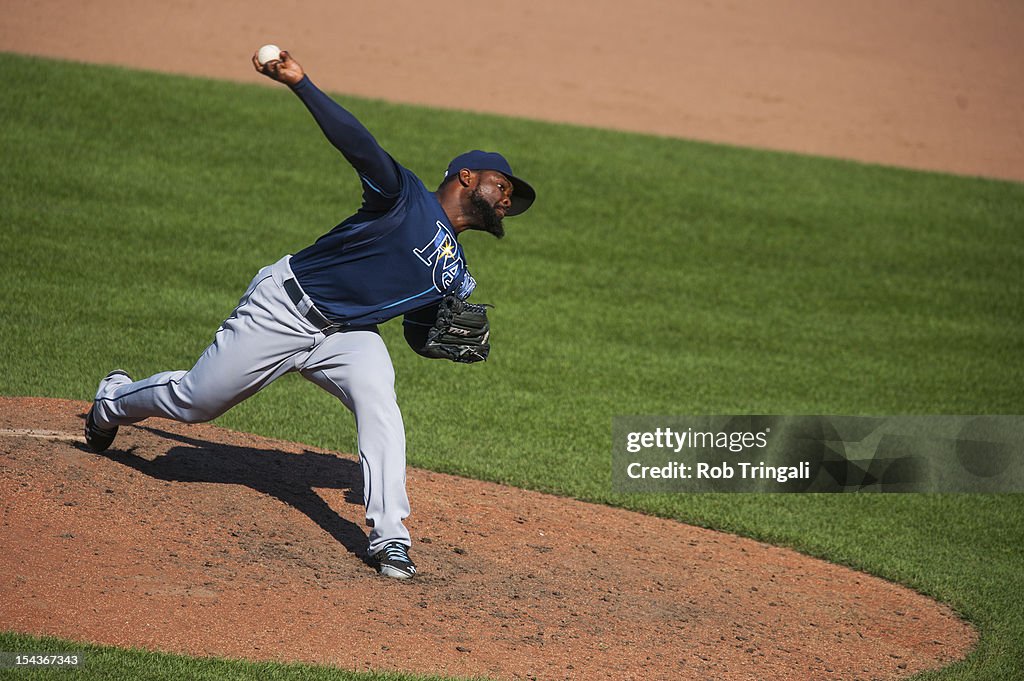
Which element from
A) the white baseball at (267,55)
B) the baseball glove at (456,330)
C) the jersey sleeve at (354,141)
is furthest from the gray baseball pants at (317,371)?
the white baseball at (267,55)

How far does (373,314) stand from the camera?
5.06 metres

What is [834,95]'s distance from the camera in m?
18.4

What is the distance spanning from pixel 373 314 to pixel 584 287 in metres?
5.99

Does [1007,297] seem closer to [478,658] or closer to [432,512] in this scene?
[432,512]

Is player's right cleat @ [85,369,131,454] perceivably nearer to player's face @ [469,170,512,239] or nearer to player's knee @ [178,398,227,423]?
player's knee @ [178,398,227,423]

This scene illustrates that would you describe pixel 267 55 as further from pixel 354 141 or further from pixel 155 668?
pixel 155 668

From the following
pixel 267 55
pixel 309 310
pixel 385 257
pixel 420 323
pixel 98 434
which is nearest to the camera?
pixel 267 55

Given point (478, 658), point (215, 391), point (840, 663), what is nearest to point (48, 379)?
point (215, 391)

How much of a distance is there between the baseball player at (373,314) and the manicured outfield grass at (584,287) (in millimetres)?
1145

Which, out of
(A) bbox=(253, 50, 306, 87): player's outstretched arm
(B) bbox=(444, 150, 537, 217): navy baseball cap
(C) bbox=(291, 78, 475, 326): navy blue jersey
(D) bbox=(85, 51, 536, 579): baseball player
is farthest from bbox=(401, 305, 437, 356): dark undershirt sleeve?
(A) bbox=(253, 50, 306, 87): player's outstretched arm

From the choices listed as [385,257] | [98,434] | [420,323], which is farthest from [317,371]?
[98,434]

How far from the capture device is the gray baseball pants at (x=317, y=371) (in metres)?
5.02

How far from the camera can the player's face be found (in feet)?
16.7

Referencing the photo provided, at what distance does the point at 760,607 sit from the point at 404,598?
63.8 inches
